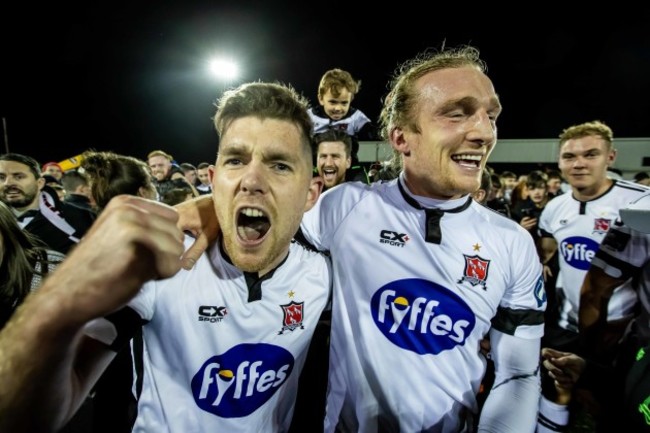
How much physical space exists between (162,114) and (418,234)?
28866mm

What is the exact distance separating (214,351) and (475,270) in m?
1.21

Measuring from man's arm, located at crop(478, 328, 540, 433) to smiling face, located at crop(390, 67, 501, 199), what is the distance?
2.50 ft

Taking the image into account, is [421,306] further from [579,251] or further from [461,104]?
Answer: [579,251]

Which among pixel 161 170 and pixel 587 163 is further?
pixel 161 170

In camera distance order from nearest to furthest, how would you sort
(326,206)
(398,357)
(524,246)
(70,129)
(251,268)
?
(251,268), (398,357), (524,246), (326,206), (70,129)

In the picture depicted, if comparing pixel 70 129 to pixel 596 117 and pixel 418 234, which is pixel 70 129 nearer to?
pixel 418 234

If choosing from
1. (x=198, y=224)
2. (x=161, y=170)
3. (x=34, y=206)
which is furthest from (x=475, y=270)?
(x=161, y=170)

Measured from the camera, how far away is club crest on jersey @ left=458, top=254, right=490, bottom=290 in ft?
5.71

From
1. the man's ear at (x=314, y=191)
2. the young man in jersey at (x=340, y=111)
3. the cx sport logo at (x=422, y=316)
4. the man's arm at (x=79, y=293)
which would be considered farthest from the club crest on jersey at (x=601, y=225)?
the man's arm at (x=79, y=293)

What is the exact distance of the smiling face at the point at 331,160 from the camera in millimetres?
4426

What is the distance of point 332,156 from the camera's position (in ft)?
14.6

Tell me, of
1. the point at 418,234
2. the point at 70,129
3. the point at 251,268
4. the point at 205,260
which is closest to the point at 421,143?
the point at 418,234

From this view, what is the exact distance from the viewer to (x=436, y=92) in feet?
5.76

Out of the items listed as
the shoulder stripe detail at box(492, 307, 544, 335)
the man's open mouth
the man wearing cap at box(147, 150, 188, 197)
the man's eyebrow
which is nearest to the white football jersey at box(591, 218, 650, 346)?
the shoulder stripe detail at box(492, 307, 544, 335)
